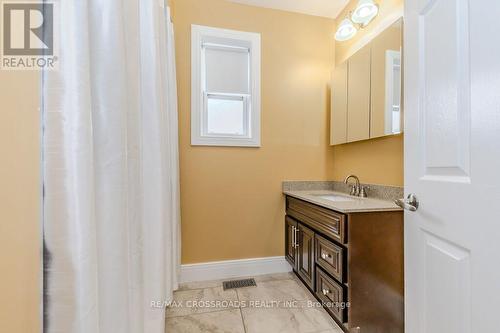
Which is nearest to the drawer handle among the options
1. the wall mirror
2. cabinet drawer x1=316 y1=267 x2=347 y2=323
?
cabinet drawer x1=316 y1=267 x2=347 y2=323

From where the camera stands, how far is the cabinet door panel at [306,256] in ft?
5.59

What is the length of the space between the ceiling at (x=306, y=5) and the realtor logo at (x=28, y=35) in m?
2.06

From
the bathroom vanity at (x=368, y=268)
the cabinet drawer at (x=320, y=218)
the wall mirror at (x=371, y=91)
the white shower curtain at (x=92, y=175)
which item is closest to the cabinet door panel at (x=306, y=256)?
the cabinet drawer at (x=320, y=218)

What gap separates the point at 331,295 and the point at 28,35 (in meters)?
1.80

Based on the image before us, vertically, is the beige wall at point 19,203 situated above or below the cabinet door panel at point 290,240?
above

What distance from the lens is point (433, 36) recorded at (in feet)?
2.79

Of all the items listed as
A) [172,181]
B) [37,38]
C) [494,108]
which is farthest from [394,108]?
[37,38]

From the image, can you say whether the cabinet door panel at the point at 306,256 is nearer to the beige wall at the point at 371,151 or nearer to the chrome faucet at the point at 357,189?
the chrome faucet at the point at 357,189

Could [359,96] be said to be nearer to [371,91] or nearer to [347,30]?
[371,91]

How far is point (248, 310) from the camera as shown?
5.40 feet

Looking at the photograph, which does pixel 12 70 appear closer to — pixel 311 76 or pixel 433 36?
pixel 433 36

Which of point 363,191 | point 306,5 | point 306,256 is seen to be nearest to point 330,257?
point 306,256

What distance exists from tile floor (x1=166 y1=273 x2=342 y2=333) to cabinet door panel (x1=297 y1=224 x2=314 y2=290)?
0.56 ft

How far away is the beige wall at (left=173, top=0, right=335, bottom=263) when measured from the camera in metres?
2.09
